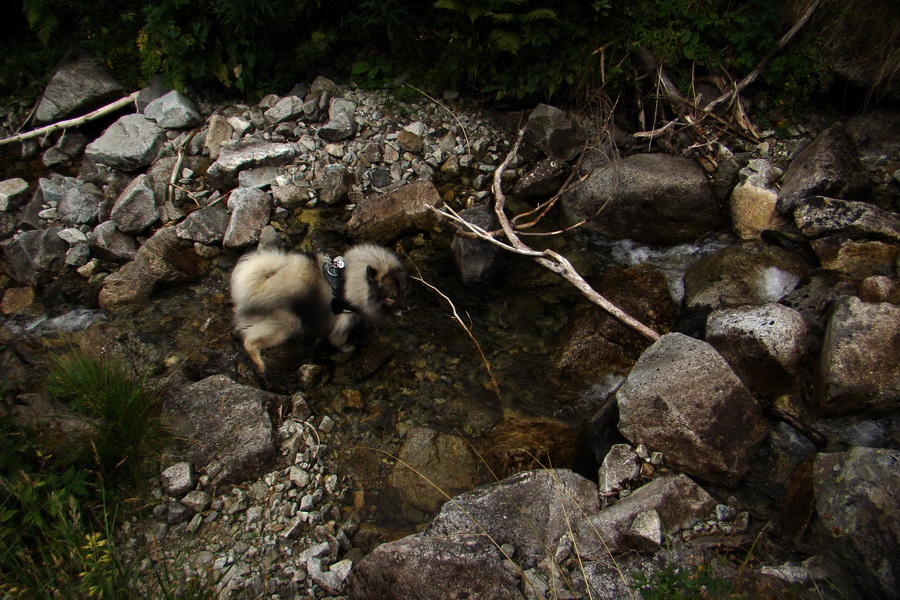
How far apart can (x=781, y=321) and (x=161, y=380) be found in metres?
→ 5.15

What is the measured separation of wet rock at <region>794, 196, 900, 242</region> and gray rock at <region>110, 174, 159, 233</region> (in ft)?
22.9

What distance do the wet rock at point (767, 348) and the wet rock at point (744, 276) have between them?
1.79 ft

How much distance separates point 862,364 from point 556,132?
4082 mm

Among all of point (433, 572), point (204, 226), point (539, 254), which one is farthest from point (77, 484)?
point (539, 254)

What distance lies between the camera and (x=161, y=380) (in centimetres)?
448

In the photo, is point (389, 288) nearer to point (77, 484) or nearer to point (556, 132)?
point (77, 484)

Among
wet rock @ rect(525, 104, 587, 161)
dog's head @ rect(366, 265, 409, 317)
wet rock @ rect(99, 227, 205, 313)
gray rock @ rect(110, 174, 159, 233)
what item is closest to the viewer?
dog's head @ rect(366, 265, 409, 317)

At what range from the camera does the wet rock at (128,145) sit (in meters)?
6.60

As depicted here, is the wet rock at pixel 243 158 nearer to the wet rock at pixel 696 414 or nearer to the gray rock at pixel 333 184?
the gray rock at pixel 333 184

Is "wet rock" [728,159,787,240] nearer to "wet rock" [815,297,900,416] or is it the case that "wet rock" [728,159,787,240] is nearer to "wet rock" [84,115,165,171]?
"wet rock" [815,297,900,416]

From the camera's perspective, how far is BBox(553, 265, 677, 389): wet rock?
4.82 meters

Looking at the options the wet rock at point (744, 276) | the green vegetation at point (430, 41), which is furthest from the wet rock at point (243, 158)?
the wet rock at point (744, 276)

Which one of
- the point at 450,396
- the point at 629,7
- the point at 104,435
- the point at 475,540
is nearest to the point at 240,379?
the point at 104,435

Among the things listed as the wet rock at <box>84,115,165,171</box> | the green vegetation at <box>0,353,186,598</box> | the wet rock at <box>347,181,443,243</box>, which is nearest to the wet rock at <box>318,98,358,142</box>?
the wet rock at <box>347,181,443,243</box>
